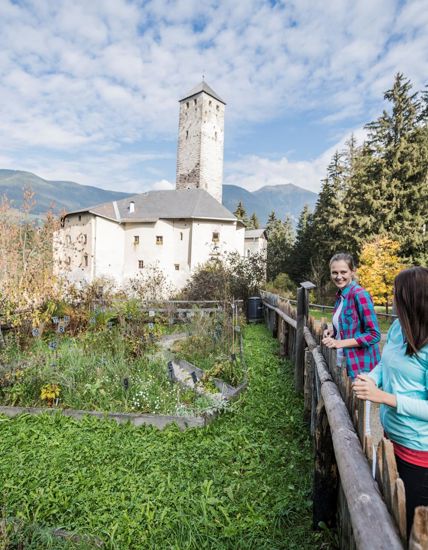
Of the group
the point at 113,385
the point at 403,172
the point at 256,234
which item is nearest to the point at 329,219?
the point at 403,172

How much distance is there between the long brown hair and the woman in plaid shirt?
1.06m

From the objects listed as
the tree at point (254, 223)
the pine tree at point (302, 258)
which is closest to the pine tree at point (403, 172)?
the pine tree at point (302, 258)

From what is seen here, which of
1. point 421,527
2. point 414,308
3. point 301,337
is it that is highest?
point 414,308

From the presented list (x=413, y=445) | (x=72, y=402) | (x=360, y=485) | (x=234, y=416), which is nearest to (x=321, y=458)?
(x=413, y=445)

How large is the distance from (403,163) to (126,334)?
75.9 ft

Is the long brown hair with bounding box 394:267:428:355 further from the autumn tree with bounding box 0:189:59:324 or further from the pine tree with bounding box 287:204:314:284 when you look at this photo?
the pine tree with bounding box 287:204:314:284

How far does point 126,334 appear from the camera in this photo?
5.95m

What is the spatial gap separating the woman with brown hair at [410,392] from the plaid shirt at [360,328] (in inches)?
41.5

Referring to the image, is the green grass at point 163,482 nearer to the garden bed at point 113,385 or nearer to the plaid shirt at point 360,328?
the garden bed at point 113,385

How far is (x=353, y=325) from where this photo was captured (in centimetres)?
286

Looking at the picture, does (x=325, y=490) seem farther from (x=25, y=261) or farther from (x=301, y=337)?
(x=25, y=261)

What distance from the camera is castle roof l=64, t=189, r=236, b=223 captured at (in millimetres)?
29516

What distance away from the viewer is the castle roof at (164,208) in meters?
29.5

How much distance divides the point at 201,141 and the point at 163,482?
122ft
